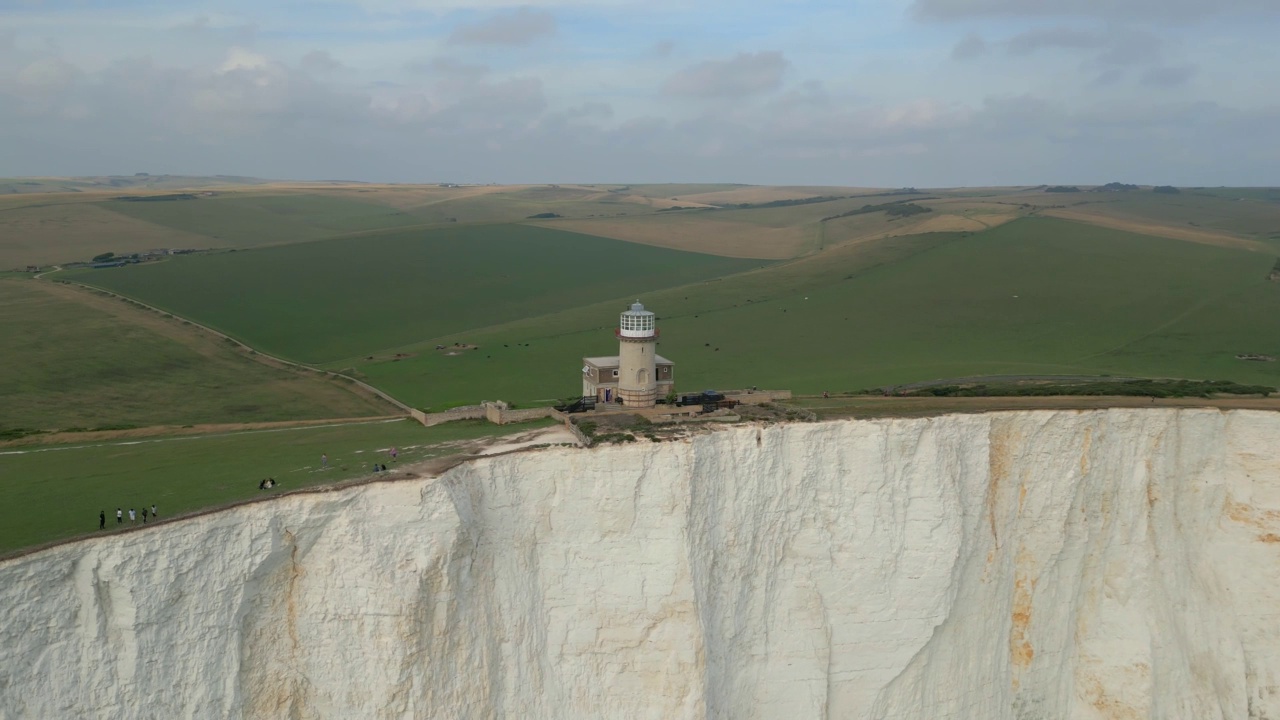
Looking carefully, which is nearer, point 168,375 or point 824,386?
point 824,386

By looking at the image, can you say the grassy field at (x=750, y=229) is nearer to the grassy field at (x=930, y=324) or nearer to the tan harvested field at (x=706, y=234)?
the tan harvested field at (x=706, y=234)

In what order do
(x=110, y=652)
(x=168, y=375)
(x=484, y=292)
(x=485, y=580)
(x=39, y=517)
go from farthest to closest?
(x=484, y=292) → (x=168, y=375) → (x=485, y=580) → (x=39, y=517) → (x=110, y=652)

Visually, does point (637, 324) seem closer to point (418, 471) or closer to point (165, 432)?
point (418, 471)

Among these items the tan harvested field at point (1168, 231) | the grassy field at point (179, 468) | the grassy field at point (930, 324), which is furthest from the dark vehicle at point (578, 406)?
the tan harvested field at point (1168, 231)

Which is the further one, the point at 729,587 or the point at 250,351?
the point at 250,351

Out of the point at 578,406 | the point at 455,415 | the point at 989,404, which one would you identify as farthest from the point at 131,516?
the point at 989,404

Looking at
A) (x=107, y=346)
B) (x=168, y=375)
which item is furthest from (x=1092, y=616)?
(x=107, y=346)

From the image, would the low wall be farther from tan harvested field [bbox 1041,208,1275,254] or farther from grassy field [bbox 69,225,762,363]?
tan harvested field [bbox 1041,208,1275,254]

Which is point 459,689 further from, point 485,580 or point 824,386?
point 824,386
